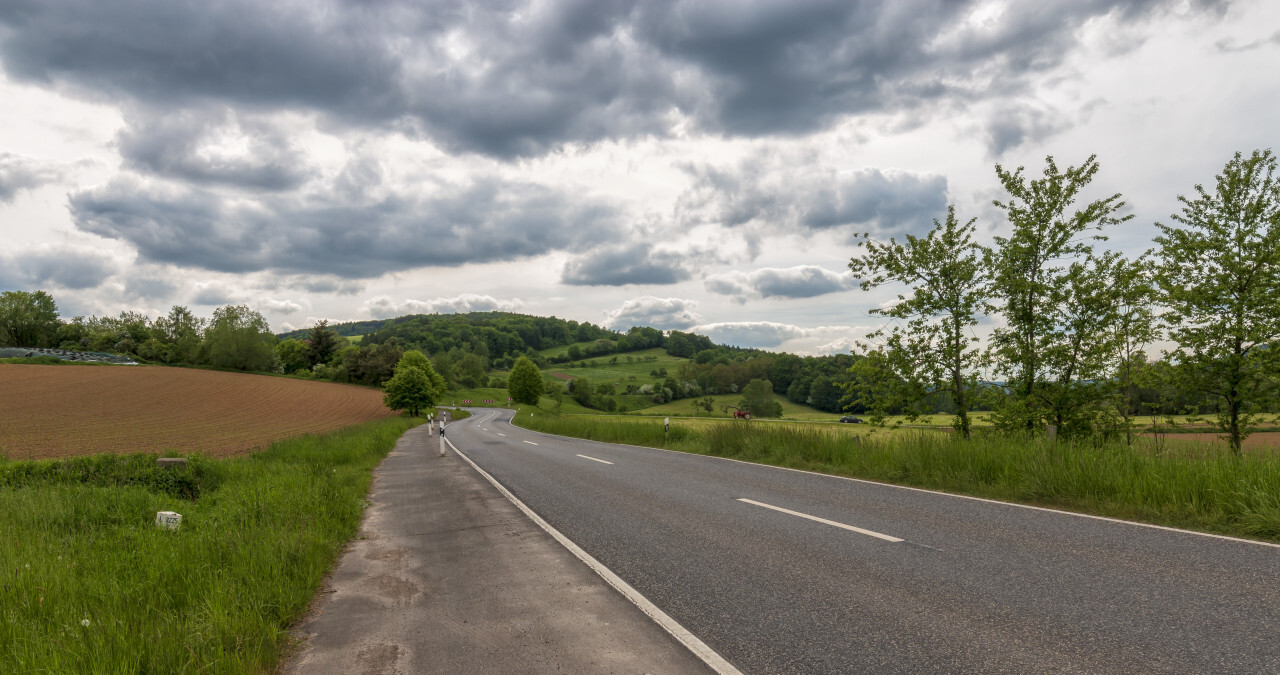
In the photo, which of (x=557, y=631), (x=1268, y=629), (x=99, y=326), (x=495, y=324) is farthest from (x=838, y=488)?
(x=495, y=324)

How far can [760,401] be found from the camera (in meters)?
86.8

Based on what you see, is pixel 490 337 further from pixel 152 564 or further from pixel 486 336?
pixel 152 564

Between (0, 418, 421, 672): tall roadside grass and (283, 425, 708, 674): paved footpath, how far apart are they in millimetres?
365

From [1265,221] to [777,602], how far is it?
53.4 ft

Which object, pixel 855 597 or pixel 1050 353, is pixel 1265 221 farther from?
pixel 855 597

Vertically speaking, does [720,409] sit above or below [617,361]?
below

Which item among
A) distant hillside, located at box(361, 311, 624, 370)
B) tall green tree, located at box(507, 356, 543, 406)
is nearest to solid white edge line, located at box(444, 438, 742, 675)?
tall green tree, located at box(507, 356, 543, 406)

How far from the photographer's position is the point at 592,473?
13.1 m

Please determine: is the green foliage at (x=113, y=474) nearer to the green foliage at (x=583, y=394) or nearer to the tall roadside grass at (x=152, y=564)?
the tall roadside grass at (x=152, y=564)

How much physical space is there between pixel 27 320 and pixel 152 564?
13673cm

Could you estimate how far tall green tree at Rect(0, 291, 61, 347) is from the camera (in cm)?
9362

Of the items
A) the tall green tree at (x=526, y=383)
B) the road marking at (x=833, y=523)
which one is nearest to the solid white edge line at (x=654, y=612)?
the road marking at (x=833, y=523)

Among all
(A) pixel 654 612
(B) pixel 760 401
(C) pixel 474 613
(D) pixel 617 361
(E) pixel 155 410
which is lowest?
(E) pixel 155 410

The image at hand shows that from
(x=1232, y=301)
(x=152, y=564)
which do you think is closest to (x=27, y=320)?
(x=152, y=564)
